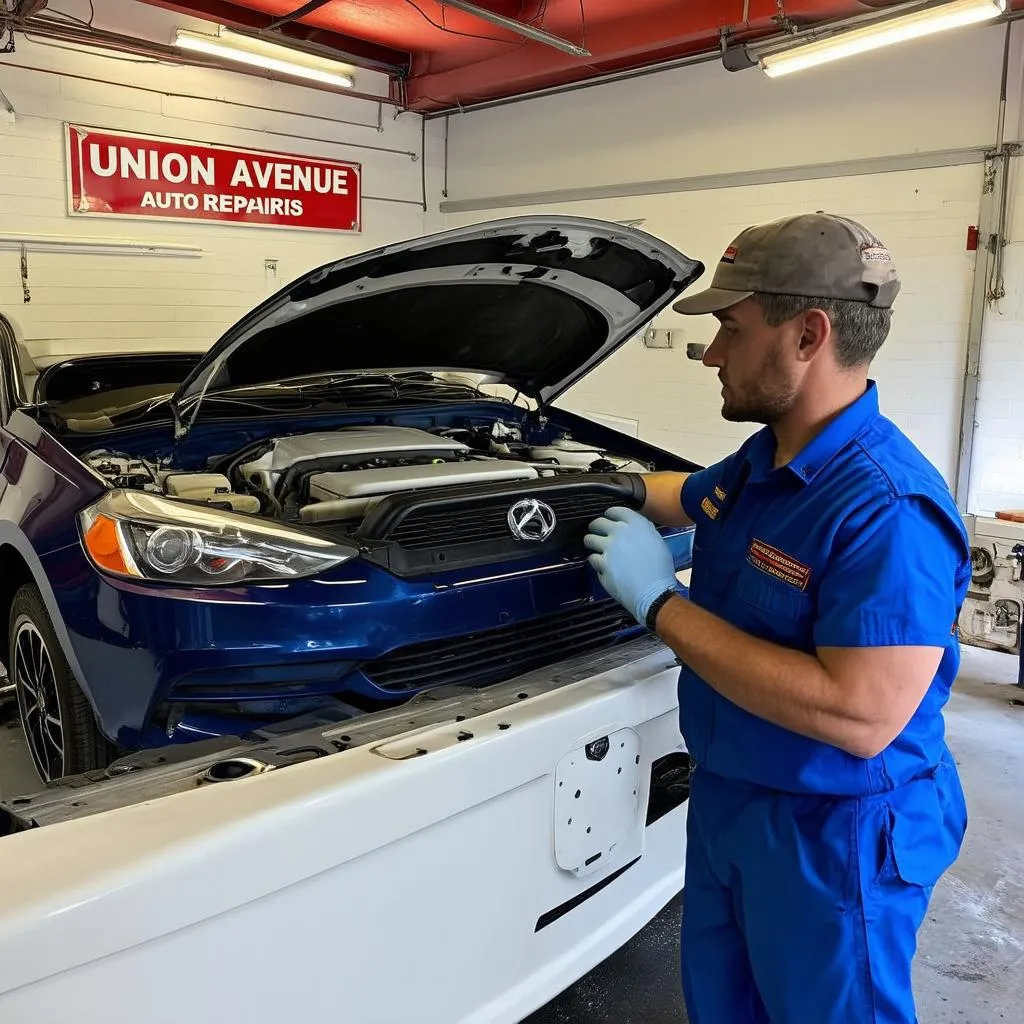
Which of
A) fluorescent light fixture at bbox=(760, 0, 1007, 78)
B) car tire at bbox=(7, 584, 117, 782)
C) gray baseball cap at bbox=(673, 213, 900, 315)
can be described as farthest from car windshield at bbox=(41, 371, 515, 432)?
fluorescent light fixture at bbox=(760, 0, 1007, 78)

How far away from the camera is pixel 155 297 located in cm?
678

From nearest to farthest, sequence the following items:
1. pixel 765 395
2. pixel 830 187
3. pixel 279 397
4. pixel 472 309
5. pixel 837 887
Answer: pixel 837 887 → pixel 765 395 → pixel 472 309 → pixel 279 397 → pixel 830 187

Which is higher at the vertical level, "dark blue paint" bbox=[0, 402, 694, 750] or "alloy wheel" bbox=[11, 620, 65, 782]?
"dark blue paint" bbox=[0, 402, 694, 750]

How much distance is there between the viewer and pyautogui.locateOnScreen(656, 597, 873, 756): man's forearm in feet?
4.19

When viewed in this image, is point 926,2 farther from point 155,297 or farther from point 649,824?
point 155,297

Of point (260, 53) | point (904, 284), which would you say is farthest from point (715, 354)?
point (260, 53)

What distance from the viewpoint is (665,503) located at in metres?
2.10

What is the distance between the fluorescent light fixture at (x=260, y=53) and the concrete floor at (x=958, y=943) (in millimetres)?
4636

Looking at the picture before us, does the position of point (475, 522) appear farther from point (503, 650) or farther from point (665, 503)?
point (665, 503)

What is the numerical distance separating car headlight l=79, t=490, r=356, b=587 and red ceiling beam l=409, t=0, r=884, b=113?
490cm

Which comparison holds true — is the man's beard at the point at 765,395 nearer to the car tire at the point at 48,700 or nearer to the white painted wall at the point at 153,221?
the car tire at the point at 48,700

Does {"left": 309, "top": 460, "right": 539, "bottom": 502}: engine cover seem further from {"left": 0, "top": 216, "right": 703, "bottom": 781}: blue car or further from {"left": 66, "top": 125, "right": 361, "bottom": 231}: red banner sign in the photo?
{"left": 66, "top": 125, "right": 361, "bottom": 231}: red banner sign

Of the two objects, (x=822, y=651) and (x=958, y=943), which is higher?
(x=822, y=651)

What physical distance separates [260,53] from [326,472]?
16.2 feet
